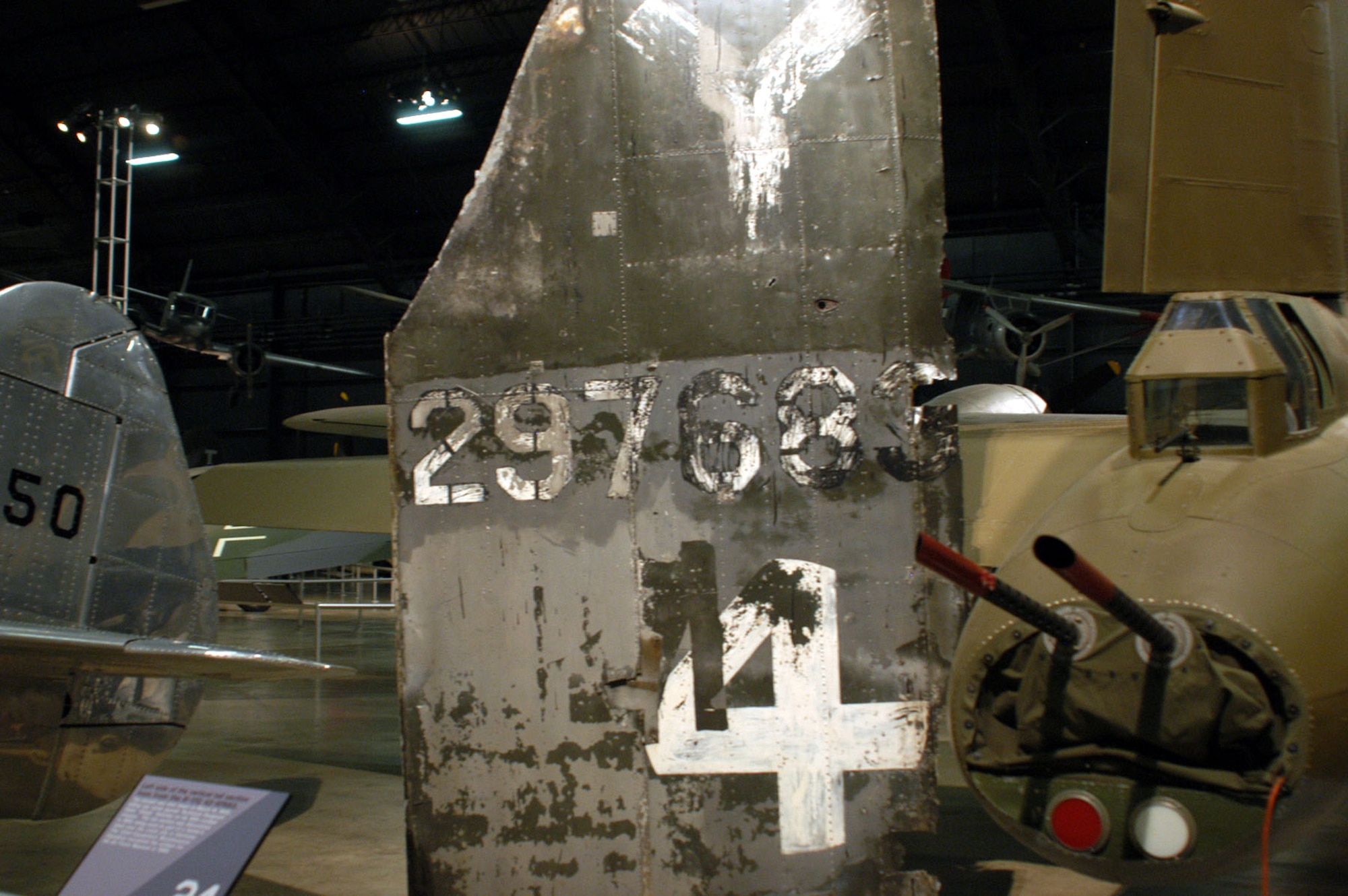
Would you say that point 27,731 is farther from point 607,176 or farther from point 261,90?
point 261,90

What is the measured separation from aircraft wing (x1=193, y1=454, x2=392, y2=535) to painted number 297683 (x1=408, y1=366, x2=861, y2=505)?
132 inches

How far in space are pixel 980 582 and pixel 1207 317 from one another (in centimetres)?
207

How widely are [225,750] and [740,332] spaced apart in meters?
6.20

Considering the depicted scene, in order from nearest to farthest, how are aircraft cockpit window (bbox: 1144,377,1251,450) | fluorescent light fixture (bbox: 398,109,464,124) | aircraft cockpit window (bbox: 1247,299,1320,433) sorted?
aircraft cockpit window (bbox: 1144,377,1251,450)
aircraft cockpit window (bbox: 1247,299,1320,433)
fluorescent light fixture (bbox: 398,109,464,124)

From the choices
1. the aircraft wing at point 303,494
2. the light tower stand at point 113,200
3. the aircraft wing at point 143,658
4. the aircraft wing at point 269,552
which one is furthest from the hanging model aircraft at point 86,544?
the aircraft wing at point 269,552

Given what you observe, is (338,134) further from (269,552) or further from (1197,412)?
(1197,412)

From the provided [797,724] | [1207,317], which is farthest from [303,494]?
[1207,317]

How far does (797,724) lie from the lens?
9.43 ft

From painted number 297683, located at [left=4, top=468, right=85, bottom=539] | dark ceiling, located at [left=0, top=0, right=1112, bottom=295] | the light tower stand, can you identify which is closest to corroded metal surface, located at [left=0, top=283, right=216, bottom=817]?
painted number 297683, located at [left=4, top=468, right=85, bottom=539]

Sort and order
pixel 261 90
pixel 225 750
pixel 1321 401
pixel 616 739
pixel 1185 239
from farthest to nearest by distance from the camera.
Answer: pixel 261 90
pixel 225 750
pixel 1185 239
pixel 1321 401
pixel 616 739

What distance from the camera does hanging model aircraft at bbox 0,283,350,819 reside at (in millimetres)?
4117

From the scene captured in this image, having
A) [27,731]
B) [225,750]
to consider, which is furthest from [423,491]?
[225,750]

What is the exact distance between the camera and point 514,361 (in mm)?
3113

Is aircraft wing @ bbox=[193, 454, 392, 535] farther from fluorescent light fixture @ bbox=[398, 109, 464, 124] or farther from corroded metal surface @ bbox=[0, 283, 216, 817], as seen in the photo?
fluorescent light fixture @ bbox=[398, 109, 464, 124]
